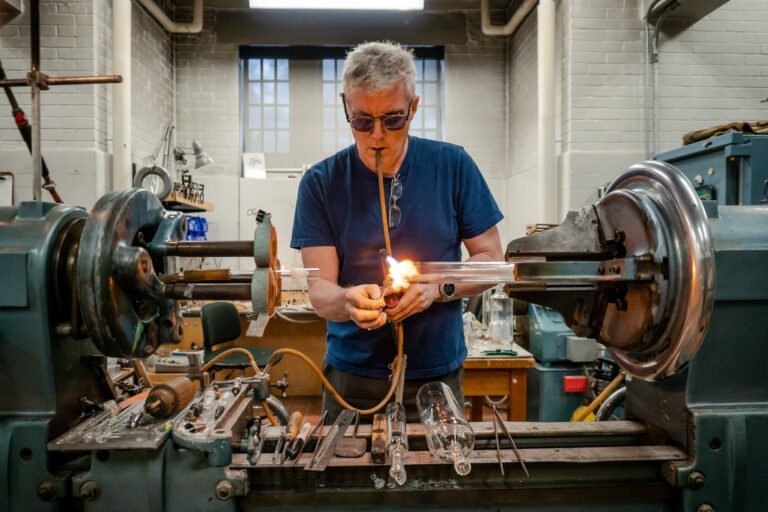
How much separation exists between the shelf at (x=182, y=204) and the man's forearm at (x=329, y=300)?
2603 mm

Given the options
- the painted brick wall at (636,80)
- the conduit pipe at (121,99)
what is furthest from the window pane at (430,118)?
the conduit pipe at (121,99)

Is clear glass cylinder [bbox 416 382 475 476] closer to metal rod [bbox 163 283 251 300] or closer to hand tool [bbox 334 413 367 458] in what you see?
hand tool [bbox 334 413 367 458]

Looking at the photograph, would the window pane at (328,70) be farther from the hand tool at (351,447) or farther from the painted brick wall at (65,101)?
the hand tool at (351,447)

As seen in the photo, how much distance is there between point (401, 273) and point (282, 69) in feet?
16.7

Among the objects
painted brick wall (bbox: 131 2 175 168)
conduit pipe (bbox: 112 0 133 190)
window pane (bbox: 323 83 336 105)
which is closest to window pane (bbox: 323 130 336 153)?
window pane (bbox: 323 83 336 105)

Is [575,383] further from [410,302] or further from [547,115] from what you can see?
[547,115]

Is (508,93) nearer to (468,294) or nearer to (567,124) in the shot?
(567,124)

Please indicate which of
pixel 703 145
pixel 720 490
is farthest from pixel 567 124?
pixel 720 490

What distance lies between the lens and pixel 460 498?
2.56 ft

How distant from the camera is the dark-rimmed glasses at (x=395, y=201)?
4.23 feet

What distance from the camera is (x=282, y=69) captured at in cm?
531

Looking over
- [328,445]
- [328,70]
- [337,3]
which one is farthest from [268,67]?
[328,445]

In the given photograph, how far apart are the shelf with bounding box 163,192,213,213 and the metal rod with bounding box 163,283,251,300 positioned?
2929 millimetres

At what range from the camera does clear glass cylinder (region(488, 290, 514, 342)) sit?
8.90 ft
